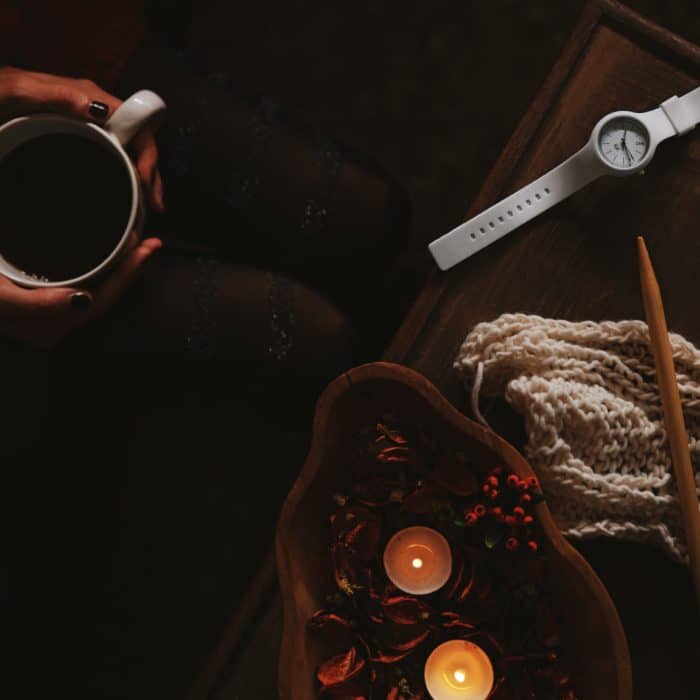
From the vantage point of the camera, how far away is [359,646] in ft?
1.81

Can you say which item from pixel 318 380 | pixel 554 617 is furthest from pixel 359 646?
pixel 318 380

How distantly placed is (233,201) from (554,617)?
1.64 ft

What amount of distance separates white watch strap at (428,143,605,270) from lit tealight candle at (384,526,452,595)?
23 centimetres

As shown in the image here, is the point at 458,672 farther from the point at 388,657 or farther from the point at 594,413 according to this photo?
the point at 594,413

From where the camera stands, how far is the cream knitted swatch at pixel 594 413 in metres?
0.58

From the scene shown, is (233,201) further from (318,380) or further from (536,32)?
(536,32)

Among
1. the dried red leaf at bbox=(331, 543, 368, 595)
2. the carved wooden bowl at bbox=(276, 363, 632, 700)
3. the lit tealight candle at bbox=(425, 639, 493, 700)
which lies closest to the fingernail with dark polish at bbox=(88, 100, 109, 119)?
the carved wooden bowl at bbox=(276, 363, 632, 700)

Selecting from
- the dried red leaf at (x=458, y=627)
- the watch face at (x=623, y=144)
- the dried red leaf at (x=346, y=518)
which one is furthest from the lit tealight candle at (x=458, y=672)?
the watch face at (x=623, y=144)

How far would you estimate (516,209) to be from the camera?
64cm

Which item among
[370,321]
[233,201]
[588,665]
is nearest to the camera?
[588,665]

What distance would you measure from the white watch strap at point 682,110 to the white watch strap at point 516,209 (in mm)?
75

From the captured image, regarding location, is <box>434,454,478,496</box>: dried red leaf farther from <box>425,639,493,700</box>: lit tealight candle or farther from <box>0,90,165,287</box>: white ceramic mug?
<box>0,90,165,287</box>: white ceramic mug

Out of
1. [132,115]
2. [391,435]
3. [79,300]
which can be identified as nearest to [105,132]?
→ [132,115]

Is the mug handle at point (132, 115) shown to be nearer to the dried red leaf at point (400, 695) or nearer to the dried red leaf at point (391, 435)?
the dried red leaf at point (391, 435)
